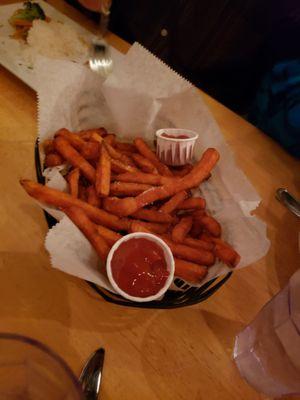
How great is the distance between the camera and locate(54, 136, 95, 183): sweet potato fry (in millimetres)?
1106

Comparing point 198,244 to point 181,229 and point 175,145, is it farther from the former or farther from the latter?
point 175,145

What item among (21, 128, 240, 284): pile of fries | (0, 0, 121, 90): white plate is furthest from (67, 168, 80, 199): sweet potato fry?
(0, 0, 121, 90): white plate

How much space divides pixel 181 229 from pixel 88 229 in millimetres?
259

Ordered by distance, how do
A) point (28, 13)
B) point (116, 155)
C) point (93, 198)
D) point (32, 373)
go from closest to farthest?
point (32, 373) → point (93, 198) → point (116, 155) → point (28, 13)

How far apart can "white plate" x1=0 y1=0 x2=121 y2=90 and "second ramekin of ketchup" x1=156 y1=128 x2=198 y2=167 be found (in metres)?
0.50

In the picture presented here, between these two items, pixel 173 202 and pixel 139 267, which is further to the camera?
pixel 173 202

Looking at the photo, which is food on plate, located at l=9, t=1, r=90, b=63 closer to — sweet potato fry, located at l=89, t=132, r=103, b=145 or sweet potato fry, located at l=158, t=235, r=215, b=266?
sweet potato fry, located at l=89, t=132, r=103, b=145

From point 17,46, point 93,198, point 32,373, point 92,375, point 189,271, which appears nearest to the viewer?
point 32,373

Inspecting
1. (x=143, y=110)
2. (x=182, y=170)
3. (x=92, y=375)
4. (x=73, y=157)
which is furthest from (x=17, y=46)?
(x=92, y=375)

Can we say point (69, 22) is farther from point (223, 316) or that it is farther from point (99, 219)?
point (223, 316)

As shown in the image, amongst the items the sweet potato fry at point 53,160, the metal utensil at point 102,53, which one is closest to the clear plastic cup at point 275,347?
the sweet potato fry at point 53,160

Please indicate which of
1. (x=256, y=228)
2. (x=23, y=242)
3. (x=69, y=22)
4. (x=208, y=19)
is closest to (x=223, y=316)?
(x=256, y=228)

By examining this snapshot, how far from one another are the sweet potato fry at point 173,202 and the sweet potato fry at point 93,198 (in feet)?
0.59

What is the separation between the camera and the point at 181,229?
1062mm
